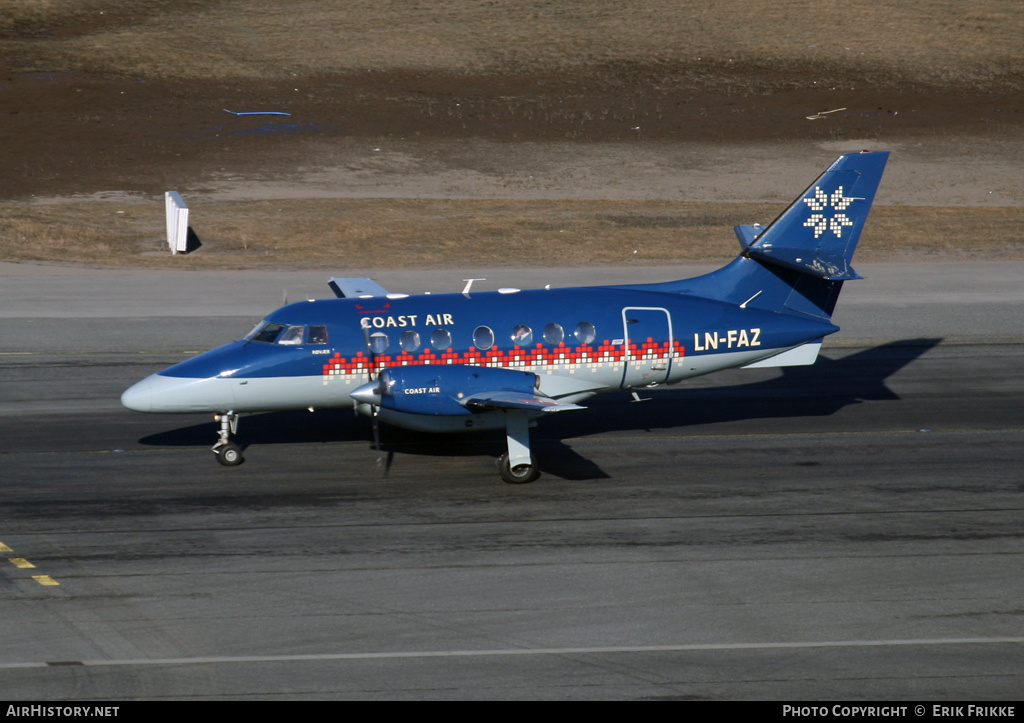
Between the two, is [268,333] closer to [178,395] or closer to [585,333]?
[178,395]

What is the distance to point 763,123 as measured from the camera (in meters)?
67.2

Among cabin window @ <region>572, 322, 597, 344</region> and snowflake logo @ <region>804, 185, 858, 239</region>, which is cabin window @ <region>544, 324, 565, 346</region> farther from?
snowflake logo @ <region>804, 185, 858, 239</region>

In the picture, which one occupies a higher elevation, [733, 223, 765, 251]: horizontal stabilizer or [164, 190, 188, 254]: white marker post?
[164, 190, 188, 254]: white marker post

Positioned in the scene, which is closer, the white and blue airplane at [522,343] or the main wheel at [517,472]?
the white and blue airplane at [522,343]

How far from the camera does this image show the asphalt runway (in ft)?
45.5

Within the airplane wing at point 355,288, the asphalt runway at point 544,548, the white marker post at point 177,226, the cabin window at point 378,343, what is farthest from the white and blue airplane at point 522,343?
the white marker post at point 177,226

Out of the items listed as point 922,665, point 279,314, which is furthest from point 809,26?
point 922,665

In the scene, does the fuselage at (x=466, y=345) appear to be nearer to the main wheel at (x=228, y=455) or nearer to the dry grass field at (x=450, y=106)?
the main wheel at (x=228, y=455)

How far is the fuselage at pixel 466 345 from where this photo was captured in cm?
2094

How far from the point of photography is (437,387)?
19.7m

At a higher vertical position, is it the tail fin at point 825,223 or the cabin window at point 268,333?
the tail fin at point 825,223

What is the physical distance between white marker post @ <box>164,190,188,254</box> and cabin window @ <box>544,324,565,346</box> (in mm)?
27173

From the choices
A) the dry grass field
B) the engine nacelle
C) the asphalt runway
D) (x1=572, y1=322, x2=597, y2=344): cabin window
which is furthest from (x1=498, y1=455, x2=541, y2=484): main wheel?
the dry grass field

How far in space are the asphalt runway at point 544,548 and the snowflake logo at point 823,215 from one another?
4588mm
